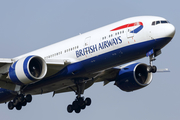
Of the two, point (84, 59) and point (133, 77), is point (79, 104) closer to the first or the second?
point (133, 77)

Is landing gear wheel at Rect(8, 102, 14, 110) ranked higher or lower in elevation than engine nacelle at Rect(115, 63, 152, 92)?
lower

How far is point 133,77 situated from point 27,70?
1089 centimetres

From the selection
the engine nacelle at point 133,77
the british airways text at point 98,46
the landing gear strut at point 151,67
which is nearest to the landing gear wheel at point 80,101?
the engine nacelle at point 133,77

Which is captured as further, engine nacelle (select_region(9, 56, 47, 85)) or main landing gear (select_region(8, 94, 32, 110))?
main landing gear (select_region(8, 94, 32, 110))

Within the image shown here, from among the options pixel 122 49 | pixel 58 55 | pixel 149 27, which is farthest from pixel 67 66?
pixel 149 27

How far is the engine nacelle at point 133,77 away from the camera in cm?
3962

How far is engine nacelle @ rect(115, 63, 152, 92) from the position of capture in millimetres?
39625

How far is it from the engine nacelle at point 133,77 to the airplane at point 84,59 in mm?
94

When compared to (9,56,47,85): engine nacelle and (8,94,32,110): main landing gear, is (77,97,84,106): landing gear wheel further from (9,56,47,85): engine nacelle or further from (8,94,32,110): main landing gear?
(9,56,47,85): engine nacelle

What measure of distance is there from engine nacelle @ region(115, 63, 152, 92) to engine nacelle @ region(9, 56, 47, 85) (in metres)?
9.08

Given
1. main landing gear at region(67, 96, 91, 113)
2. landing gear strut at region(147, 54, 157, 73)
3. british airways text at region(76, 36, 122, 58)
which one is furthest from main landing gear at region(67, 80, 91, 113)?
landing gear strut at region(147, 54, 157, 73)

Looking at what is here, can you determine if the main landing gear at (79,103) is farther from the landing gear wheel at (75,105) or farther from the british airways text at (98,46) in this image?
the british airways text at (98,46)

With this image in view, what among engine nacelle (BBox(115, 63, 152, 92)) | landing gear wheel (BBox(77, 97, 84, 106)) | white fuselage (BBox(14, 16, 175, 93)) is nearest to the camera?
white fuselage (BBox(14, 16, 175, 93))

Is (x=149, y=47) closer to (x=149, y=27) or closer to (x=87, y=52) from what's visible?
(x=149, y=27)
